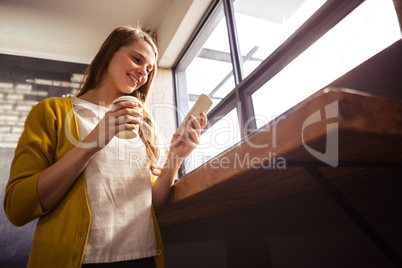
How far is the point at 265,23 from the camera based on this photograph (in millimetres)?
1685

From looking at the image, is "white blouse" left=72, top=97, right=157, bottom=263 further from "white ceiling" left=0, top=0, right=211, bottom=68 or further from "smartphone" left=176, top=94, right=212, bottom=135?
"white ceiling" left=0, top=0, right=211, bottom=68

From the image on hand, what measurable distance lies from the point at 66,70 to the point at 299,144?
350cm

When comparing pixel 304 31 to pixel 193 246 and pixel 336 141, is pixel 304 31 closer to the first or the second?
pixel 336 141

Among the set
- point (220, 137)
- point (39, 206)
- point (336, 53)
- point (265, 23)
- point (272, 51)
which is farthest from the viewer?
point (220, 137)

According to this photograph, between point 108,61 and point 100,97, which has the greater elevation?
point 108,61

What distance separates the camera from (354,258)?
0.79 meters

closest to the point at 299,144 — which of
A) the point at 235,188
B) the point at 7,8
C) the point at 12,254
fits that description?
the point at 235,188

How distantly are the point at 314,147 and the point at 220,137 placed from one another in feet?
5.19

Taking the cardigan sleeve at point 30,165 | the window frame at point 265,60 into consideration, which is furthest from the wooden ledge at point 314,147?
the window frame at point 265,60

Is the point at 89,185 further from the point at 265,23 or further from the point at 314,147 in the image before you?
the point at 265,23

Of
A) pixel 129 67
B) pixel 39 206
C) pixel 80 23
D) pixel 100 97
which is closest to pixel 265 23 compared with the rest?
pixel 129 67

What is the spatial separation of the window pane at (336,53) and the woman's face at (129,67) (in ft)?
2.35

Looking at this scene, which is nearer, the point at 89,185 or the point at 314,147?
the point at 314,147

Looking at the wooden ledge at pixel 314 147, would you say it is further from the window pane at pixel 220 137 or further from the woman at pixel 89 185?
the window pane at pixel 220 137
